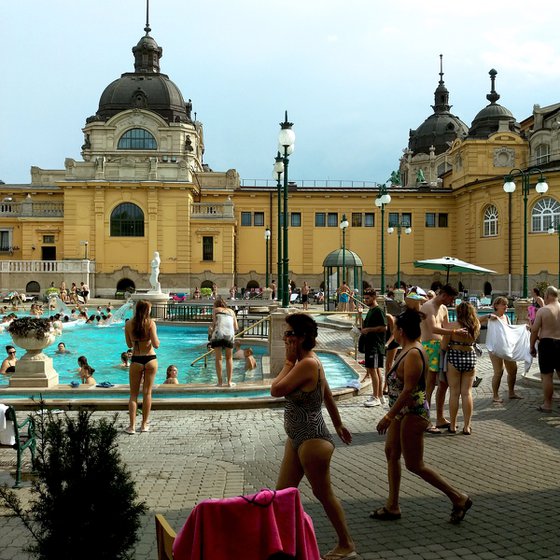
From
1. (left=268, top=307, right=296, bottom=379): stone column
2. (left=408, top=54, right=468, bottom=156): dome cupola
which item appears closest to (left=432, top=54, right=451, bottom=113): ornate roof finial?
(left=408, top=54, right=468, bottom=156): dome cupola

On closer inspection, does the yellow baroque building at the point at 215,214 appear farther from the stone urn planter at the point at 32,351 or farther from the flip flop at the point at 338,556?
the flip flop at the point at 338,556

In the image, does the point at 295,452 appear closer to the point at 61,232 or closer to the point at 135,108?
the point at 61,232

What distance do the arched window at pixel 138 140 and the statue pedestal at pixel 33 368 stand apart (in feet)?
143

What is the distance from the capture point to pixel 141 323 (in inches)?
339

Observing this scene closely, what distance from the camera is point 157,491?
6.21 meters

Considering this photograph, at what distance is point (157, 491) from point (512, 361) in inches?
287

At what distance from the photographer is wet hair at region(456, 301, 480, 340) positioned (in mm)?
8641

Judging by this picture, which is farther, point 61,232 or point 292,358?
point 61,232

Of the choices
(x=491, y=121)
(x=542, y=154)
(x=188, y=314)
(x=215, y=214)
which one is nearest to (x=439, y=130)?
(x=491, y=121)

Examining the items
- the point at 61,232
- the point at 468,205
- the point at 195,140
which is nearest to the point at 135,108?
the point at 195,140

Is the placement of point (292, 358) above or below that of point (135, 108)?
below

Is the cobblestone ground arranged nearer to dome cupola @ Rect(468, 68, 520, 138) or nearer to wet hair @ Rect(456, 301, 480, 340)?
wet hair @ Rect(456, 301, 480, 340)

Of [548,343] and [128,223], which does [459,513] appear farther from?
[128,223]

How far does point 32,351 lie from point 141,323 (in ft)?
11.8
